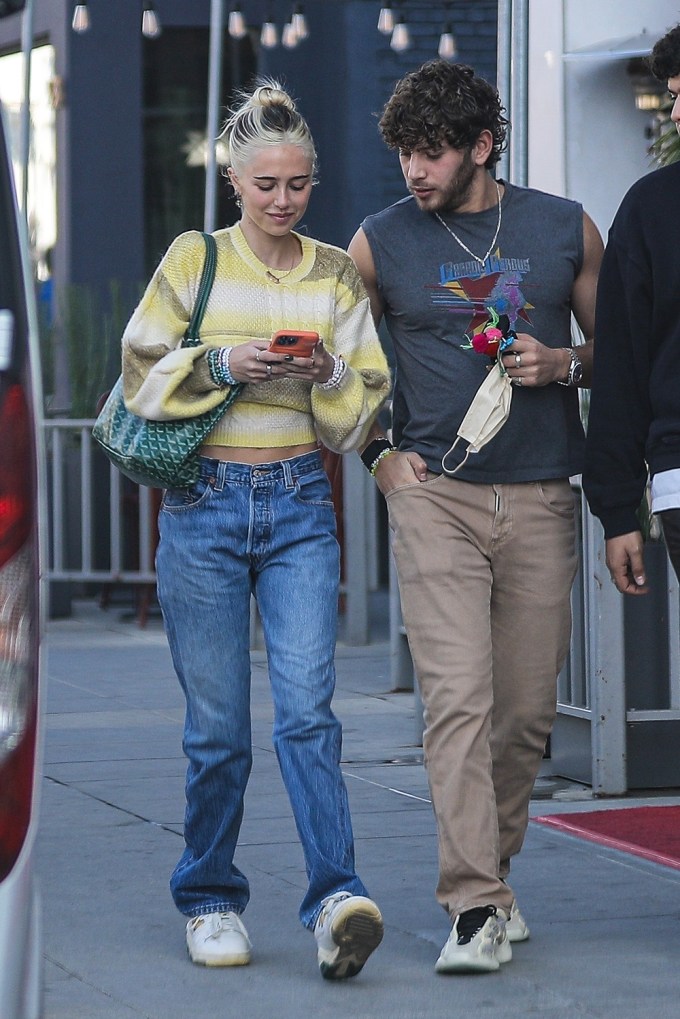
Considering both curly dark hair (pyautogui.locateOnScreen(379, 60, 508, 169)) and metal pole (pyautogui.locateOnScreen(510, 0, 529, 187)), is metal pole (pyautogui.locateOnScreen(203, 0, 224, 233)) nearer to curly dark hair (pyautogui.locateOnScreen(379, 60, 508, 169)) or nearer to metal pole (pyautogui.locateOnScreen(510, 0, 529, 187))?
metal pole (pyautogui.locateOnScreen(510, 0, 529, 187))

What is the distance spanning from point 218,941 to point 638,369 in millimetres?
1564

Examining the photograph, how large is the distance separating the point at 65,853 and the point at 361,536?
4.80m

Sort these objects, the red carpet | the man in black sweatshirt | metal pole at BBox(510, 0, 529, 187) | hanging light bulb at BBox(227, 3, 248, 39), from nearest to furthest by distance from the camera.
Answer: the man in black sweatshirt → the red carpet → metal pole at BBox(510, 0, 529, 187) → hanging light bulb at BBox(227, 3, 248, 39)

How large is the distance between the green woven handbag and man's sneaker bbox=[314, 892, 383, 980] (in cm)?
96

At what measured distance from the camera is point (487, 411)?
4.16m

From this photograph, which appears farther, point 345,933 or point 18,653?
point 345,933

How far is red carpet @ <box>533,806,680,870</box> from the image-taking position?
529 cm

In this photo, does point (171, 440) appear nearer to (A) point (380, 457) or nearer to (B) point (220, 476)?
(B) point (220, 476)

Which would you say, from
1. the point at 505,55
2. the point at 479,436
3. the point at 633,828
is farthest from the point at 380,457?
the point at 505,55

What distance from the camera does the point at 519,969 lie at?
13.6ft

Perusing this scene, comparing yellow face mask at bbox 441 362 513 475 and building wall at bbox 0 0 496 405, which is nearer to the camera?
yellow face mask at bbox 441 362 513 475

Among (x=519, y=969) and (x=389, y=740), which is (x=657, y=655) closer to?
(x=389, y=740)

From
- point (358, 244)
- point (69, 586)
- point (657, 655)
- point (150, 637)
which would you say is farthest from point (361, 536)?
point (358, 244)

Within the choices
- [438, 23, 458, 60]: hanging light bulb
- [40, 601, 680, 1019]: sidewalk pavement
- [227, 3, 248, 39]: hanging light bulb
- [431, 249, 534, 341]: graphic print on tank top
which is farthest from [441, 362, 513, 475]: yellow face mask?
[227, 3, 248, 39]: hanging light bulb
